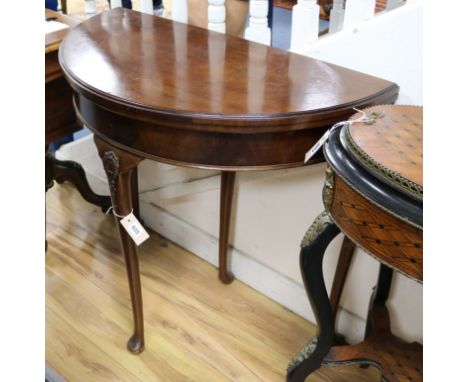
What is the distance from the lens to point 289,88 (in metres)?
0.88

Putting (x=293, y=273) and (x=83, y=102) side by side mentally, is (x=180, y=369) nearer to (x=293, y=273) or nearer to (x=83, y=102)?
(x=293, y=273)

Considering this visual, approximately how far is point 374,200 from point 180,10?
89 centimetres

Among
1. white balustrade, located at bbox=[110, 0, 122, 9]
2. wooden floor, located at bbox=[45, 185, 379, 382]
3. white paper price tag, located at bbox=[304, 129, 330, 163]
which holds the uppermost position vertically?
white balustrade, located at bbox=[110, 0, 122, 9]

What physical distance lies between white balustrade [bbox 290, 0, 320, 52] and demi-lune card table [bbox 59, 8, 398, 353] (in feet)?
0.26

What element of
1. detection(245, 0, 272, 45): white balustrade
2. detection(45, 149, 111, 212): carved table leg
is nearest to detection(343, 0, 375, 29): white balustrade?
detection(245, 0, 272, 45): white balustrade

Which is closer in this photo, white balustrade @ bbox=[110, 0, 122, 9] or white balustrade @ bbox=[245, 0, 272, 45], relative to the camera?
white balustrade @ bbox=[245, 0, 272, 45]

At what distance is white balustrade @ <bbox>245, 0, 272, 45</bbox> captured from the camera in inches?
44.1

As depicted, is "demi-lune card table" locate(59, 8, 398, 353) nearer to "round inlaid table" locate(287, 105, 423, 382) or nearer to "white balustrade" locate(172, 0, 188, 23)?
"round inlaid table" locate(287, 105, 423, 382)

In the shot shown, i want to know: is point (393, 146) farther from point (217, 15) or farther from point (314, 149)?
point (217, 15)

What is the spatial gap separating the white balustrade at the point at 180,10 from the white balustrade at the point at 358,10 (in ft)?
1.50

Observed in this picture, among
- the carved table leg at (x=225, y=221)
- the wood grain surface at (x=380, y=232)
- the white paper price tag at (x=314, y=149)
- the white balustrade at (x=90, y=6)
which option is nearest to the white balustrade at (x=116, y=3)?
the white balustrade at (x=90, y=6)

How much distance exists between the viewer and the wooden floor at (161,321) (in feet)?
4.02

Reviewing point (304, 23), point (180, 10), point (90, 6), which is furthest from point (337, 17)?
point (90, 6)
